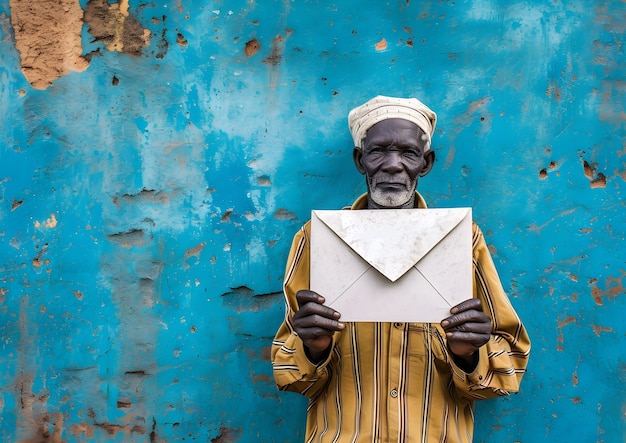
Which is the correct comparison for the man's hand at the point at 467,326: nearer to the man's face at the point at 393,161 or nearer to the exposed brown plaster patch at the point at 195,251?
the man's face at the point at 393,161

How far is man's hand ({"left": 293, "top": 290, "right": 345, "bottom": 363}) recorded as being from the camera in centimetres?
176

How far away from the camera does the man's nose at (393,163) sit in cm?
194

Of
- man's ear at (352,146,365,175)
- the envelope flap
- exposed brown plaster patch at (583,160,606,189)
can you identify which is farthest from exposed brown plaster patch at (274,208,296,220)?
exposed brown plaster patch at (583,160,606,189)

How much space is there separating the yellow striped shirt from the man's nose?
0.55 feet

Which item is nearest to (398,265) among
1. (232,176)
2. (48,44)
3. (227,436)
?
(232,176)

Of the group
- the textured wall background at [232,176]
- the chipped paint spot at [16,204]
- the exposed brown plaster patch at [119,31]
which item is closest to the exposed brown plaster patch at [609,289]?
the textured wall background at [232,176]

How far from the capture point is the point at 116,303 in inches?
96.2

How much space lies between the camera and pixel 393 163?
1949 mm

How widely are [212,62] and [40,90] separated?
62 centimetres

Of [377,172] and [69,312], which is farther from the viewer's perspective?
[69,312]

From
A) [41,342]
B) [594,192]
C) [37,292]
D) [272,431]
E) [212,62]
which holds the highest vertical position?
[212,62]

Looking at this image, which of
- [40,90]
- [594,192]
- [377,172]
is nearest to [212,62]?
[40,90]

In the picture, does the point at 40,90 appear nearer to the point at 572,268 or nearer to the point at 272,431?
the point at 272,431

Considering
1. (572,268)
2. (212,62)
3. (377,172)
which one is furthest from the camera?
(212,62)
